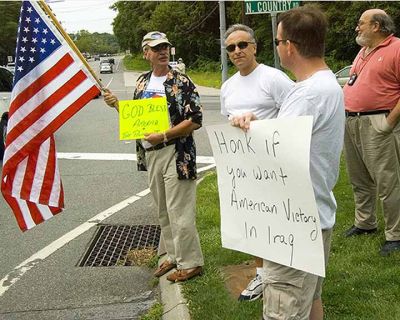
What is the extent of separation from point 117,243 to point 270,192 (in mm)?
3301

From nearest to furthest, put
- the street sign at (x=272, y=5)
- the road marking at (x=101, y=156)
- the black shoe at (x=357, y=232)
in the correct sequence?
the black shoe at (x=357, y=232) < the street sign at (x=272, y=5) < the road marking at (x=101, y=156)

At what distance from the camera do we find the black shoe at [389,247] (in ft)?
14.0

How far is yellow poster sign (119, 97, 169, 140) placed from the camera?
12.4 feet

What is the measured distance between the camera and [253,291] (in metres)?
3.72

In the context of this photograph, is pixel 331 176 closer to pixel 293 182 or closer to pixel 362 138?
pixel 293 182

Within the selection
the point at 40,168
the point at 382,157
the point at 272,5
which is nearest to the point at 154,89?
the point at 40,168

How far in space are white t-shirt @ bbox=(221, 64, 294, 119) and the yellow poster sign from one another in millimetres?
513

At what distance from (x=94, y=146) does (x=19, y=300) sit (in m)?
7.27

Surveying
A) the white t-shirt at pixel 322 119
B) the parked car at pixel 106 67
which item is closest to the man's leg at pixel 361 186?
the white t-shirt at pixel 322 119

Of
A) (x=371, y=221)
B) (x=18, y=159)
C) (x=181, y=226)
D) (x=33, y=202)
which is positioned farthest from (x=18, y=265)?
(x=371, y=221)

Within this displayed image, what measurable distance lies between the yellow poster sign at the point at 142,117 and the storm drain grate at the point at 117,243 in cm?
159

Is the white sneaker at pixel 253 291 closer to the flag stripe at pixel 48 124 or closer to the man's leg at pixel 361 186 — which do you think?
the man's leg at pixel 361 186

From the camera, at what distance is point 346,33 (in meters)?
34.6

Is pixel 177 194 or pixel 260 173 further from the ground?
pixel 260 173
